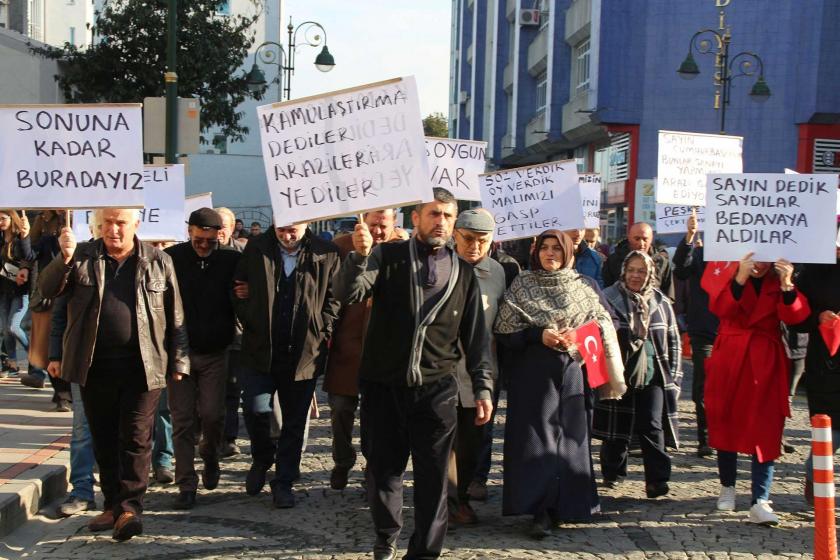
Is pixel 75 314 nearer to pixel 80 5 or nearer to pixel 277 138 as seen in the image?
pixel 277 138

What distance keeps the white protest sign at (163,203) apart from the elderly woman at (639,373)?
349 cm

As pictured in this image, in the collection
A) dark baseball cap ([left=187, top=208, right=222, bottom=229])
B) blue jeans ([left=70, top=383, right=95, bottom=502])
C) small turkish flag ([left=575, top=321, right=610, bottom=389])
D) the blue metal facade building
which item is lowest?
blue jeans ([left=70, top=383, right=95, bottom=502])

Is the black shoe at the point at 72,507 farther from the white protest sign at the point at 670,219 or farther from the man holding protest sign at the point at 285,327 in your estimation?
the white protest sign at the point at 670,219

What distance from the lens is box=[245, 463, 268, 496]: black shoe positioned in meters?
7.54

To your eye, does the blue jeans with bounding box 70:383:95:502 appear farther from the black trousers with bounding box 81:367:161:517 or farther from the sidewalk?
the black trousers with bounding box 81:367:161:517

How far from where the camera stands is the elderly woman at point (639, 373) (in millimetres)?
7918

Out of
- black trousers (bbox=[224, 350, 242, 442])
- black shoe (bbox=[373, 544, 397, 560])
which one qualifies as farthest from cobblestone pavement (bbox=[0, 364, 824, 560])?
black trousers (bbox=[224, 350, 242, 442])

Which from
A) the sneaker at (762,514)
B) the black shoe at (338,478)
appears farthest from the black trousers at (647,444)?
the black shoe at (338,478)

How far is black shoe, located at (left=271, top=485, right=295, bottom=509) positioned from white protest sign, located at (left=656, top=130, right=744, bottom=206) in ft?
16.3

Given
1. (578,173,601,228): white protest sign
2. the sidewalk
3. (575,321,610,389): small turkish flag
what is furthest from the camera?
(578,173,601,228): white protest sign

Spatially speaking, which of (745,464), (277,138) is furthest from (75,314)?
(745,464)

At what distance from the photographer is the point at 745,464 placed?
29.7 feet

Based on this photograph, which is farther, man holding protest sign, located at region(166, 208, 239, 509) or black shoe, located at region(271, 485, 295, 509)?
man holding protest sign, located at region(166, 208, 239, 509)

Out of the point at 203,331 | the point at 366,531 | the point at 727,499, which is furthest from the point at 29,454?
the point at 727,499
